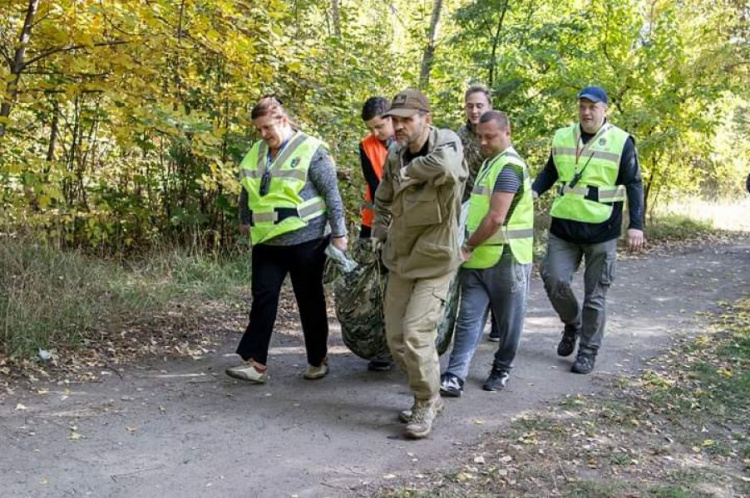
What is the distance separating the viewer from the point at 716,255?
12.4m

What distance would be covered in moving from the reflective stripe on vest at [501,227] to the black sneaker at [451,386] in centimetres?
77

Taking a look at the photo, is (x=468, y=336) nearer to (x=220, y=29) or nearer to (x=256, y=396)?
(x=256, y=396)

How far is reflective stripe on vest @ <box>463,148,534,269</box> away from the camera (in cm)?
509

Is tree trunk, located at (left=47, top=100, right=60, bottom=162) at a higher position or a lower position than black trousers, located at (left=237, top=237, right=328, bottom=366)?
higher

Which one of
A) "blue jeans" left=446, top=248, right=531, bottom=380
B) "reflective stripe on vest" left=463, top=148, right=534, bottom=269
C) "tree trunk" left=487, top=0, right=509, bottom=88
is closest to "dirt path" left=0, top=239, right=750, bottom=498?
"blue jeans" left=446, top=248, right=531, bottom=380

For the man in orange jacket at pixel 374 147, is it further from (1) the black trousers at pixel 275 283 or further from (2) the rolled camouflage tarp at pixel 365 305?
(1) the black trousers at pixel 275 283

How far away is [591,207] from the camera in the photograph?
18.5ft

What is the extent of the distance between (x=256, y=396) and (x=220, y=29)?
10.6ft

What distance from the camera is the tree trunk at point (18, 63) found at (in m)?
5.78

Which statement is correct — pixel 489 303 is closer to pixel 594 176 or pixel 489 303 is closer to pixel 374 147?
pixel 594 176

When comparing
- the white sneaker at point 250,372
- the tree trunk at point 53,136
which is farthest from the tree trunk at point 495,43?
the white sneaker at point 250,372

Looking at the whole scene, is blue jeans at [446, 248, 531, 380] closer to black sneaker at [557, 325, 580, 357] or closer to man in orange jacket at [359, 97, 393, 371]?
man in orange jacket at [359, 97, 393, 371]

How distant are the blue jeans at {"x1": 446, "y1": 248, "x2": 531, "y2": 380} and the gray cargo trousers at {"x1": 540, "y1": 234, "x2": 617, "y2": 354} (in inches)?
24.3

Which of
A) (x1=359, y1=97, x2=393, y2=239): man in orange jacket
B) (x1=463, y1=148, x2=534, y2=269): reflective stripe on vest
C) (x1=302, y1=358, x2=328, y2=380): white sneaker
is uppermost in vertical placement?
(x1=359, y1=97, x2=393, y2=239): man in orange jacket
